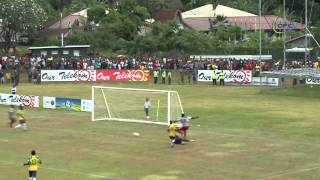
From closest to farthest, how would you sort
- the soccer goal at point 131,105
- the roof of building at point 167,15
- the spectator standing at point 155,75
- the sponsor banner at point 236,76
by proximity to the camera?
the soccer goal at point 131,105 < the sponsor banner at point 236,76 < the spectator standing at point 155,75 < the roof of building at point 167,15

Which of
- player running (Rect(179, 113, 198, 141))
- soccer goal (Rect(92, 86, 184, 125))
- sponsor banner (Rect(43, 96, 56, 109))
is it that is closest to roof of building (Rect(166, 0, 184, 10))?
sponsor banner (Rect(43, 96, 56, 109))

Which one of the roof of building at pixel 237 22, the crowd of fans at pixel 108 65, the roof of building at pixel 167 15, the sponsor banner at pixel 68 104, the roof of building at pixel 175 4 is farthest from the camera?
the roof of building at pixel 175 4

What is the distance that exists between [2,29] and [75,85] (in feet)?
89.0

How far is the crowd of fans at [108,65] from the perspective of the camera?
7312 cm

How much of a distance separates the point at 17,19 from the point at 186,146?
62504mm

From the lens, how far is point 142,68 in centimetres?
7531

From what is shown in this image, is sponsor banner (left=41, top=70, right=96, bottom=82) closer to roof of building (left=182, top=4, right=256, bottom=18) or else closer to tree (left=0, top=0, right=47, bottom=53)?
tree (left=0, top=0, right=47, bottom=53)

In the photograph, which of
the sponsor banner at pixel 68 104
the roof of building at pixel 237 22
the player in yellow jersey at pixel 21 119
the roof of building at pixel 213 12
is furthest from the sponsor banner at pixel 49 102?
the roof of building at pixel 213 12

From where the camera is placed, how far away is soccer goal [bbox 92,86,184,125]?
145 ft

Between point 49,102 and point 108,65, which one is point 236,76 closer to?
point 108,65

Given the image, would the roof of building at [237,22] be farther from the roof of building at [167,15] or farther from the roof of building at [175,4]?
the roof of building at [175,4]

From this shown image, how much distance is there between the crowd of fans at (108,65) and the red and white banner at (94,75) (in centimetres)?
123

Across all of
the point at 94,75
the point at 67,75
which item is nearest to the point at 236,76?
the point at 94,75

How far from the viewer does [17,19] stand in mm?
91750
